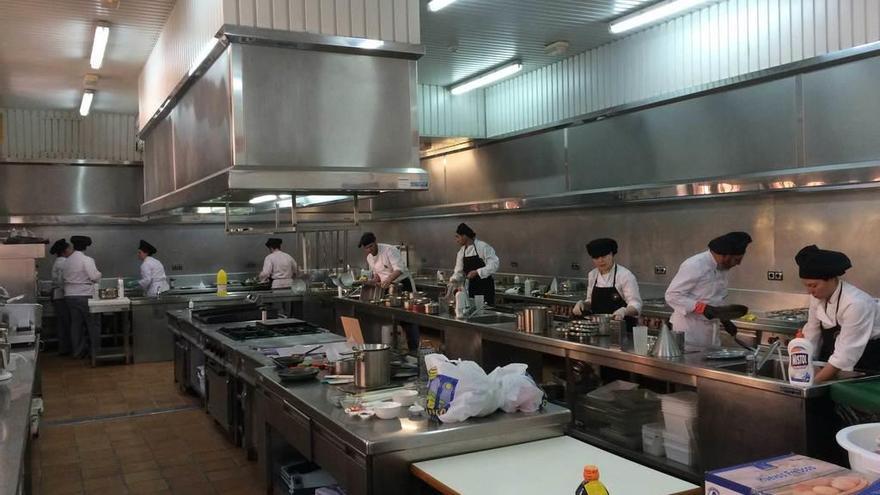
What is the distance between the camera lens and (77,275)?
30.6ft

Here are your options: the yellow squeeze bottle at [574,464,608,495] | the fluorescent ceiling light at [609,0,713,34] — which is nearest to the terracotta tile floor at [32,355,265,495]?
the yellow squeeze bottle at [574,464,608,495]

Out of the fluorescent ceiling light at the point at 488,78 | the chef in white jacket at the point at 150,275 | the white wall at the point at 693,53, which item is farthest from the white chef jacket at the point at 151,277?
the white wall at the point at 693,53

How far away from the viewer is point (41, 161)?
409 inches

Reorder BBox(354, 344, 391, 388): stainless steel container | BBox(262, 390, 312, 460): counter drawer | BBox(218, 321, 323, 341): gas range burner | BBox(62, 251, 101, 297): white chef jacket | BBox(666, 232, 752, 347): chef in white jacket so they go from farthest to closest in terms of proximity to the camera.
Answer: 1. BBox(62, 251, 101, 297): white chef jacket
2. BBox(218, 321, 323, 341): gas range burner
3. BBox(666, 232, 752, 347): chef in white jacket
4. BBox(354, 344, 391, 388): stainless steel container
5. BBox(262, 390, 312, 460): counter drawer

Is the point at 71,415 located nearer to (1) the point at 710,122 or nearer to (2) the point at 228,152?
(2) the point at 228,152

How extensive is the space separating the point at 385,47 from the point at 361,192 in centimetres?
84

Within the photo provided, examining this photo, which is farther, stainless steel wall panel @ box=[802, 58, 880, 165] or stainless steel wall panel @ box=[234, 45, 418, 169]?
stainless steel wall panel @ box=[802, 58, 880, 165]

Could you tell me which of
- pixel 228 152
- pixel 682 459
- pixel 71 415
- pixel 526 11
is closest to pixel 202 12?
pixel 228 152

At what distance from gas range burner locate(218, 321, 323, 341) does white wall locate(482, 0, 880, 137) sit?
12.7 feet

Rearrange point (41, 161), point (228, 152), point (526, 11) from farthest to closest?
point (41, 161), point (526, 11), point (228, 152)

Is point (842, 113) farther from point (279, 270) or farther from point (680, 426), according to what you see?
point (279, 270)

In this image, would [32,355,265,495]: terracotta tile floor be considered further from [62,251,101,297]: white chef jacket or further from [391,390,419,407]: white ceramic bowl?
[62,251,101,297]: white chef jacket

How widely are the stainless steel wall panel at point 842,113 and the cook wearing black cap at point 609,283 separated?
1.61 meters

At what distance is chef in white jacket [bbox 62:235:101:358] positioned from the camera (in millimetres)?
9312
